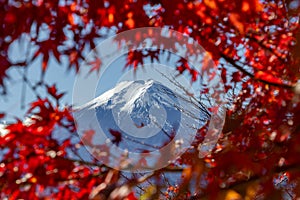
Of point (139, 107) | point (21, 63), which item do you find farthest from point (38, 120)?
point (139, 107)

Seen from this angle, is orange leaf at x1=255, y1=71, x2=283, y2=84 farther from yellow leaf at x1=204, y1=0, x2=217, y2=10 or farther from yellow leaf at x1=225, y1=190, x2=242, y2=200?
yellow leaf at x1=225, y1=190, x2=242, y2=200

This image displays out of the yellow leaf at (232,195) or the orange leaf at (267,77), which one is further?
the orange leaf at (267,77)

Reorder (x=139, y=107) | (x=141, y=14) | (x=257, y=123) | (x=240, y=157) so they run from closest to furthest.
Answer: (x=240, y=157) < (x=141, y=14) < (x=257, y=123) < (x=139, y=107)

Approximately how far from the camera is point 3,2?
252cm

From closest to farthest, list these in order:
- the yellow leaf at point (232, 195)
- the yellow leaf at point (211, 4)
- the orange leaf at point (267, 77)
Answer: the yellow leaf at point (232, 195)
the yellow leaf at point (211, 4)
the orange leaf at point (267, 77)

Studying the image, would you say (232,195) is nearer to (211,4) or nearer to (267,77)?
(211,4)

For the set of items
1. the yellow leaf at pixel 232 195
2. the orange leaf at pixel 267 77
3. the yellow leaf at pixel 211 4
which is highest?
the yellow leaf at pixel 211 4

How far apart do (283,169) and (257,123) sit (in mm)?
1233

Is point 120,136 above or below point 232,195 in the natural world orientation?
above

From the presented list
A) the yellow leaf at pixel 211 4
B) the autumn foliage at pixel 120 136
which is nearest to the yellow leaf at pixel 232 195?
the autumn foliage at pixel 120 136

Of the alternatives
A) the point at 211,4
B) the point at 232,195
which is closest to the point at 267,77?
the point at 211,4

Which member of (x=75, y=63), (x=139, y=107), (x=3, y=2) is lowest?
(x=75, y=63)

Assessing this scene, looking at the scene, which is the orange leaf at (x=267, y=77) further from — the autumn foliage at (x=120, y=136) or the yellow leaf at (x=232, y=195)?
the yellow leaf at (x=232, y=195)

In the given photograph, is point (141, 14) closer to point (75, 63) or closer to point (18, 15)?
point (75, 63)
